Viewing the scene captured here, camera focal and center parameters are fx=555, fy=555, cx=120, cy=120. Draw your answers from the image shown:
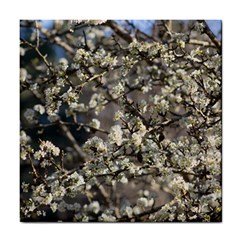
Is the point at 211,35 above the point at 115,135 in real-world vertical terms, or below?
above

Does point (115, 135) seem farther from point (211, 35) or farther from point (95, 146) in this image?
point (211, 35)

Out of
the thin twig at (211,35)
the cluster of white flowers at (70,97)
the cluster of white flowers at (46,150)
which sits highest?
the thin twig at (211,35)

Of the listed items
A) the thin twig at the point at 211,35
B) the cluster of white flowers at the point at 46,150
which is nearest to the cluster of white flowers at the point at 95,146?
the cluster of white flowers at the point at 46,150

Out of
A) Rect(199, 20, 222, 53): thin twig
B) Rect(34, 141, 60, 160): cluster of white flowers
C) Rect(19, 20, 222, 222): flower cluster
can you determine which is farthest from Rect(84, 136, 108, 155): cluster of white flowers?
Rect(199, 20, 222, 53): thin twig

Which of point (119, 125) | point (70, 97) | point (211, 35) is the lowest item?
point (119, 125)

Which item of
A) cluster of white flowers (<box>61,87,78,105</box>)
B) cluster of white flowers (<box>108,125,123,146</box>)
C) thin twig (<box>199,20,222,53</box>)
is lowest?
cluster of white flowers (<box>108,125,123,146</box>)

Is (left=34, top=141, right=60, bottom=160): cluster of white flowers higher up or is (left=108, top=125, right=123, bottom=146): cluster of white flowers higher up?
(left=108, top=125, right=123, bottom=146): cluster of white flowers

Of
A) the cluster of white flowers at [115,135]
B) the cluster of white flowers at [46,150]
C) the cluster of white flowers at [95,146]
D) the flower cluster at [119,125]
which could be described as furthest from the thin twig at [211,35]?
the cluster of white flowers at [46,150]

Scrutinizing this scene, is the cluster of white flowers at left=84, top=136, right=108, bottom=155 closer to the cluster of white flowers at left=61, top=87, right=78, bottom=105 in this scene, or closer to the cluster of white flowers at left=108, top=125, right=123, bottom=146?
the cluster of white flowers at left=108, top=125, right=123, bottom=146

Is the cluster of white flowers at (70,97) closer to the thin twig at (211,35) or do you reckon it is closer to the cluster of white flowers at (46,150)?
the cluster of white flowers at (46,150)

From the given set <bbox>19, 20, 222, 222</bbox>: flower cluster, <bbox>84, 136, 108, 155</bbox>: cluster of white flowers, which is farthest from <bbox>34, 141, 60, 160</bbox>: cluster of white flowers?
<bbox>84, 136, 108, 155</bbox>: cluster of white flowers

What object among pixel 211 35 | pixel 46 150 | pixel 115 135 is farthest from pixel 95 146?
pixel 211 35

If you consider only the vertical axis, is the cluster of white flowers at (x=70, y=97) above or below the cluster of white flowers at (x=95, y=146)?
above
